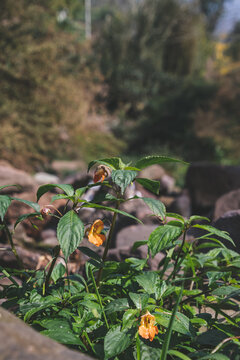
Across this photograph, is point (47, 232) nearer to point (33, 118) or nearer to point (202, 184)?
point (202, 184)

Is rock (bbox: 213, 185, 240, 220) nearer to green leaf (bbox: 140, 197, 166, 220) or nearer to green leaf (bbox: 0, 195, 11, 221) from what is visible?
green leaf (bbox: 140, 197, 166, 220)

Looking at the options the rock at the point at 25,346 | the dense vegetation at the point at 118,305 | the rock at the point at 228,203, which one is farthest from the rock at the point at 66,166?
the rock at the point at 25,346

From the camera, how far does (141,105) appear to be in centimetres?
1162

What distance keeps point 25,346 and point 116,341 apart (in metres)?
0.31

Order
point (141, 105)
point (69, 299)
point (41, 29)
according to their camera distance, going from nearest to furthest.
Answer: point (69, 299)
point (41, 29)
point (141, 105)

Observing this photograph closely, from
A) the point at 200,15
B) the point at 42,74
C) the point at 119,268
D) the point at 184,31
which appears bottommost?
the point at 119,268

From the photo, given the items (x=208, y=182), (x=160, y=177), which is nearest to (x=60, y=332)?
(x=208, y=182)

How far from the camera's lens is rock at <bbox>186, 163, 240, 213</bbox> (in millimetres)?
3938

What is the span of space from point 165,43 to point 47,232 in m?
11.6

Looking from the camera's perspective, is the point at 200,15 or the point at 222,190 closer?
the point at 222,190

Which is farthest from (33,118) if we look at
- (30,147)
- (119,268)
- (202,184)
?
(119,268)

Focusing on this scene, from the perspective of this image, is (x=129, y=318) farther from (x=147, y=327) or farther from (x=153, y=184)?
(x=153, y=184)

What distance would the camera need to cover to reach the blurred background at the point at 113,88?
5.89m

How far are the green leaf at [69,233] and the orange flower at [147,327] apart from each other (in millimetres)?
248
